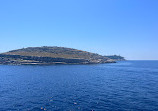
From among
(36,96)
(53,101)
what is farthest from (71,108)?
(36,96)

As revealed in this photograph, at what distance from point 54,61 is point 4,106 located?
5731 inches

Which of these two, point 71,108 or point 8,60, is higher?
point 8,60

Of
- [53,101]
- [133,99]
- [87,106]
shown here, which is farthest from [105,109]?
[53,101]

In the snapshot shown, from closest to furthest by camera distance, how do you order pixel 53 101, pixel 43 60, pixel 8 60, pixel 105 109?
pixel 105 109 < pixel 53 101 < pixel 8 60 < pixel 43 60

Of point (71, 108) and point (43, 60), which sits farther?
point (43, 60)

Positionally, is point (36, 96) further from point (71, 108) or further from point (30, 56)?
point (30, 56)

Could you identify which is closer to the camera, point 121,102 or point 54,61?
point 121,102

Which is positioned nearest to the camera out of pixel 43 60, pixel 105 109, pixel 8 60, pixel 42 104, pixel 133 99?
pixel 105 109

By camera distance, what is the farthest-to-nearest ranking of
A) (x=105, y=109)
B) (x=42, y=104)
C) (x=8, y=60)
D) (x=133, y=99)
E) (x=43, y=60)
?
(x=43, y=60), (x=8, y=60), (x=133, y=99), (x=42, y=104), (x=105, y=109)

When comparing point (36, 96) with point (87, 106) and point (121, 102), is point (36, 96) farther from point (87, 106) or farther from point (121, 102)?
point (121, 102)

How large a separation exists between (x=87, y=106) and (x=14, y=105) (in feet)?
56.5

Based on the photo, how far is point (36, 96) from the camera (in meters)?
33.8

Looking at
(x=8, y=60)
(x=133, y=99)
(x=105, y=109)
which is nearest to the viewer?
(x=105, y=109)

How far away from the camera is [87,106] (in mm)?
27438
